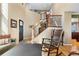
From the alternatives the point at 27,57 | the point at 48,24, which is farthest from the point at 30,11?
the point at 27,57

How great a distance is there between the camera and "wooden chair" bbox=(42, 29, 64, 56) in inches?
105

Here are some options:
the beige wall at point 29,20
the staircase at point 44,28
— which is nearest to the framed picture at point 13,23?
the beige wall at point 29,20

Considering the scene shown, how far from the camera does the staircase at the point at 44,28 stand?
271 cm

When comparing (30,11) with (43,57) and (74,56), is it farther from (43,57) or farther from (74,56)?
(74,56)

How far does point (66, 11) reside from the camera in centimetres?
265

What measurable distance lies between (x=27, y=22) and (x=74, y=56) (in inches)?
41.9

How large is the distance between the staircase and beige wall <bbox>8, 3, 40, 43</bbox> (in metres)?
0.10

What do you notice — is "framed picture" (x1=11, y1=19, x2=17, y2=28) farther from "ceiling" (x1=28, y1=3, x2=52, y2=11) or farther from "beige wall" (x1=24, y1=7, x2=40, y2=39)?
"ceiling" (x1=28, y1=3, x2=52, y2=11)

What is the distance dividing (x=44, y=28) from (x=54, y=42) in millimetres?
321

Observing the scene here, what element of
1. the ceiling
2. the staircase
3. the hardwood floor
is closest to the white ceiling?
the ceiling

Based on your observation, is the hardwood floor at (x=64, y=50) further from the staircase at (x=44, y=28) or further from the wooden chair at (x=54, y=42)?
the staircase at (x=44, y=28)

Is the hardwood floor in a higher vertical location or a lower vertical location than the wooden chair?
lower

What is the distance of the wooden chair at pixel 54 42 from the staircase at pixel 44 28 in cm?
8

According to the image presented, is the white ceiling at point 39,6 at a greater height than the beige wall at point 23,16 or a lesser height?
greater
